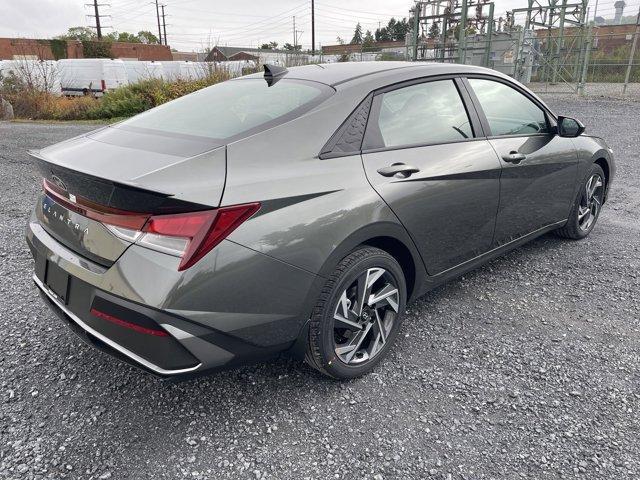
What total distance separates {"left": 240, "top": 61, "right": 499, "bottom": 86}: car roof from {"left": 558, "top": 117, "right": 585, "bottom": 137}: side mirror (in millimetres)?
1060

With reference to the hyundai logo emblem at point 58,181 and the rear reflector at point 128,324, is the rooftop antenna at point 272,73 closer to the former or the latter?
the hyundai logo emblem at point 58,181

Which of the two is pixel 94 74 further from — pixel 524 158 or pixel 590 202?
pixel 524 158

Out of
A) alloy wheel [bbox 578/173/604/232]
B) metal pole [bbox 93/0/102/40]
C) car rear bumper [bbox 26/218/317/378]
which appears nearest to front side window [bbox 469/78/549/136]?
alloy wheel [bbox 578/173/604/232]

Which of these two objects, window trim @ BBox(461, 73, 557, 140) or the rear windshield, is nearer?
the rear windshield

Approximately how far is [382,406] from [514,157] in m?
2.01

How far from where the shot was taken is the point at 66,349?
275cm

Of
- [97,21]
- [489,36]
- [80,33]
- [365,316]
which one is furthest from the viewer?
[80,33]

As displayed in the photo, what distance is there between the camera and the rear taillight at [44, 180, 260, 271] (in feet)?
5.96

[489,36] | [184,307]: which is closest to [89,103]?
[489,36]

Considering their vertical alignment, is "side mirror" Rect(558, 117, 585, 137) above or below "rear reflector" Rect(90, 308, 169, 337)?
above

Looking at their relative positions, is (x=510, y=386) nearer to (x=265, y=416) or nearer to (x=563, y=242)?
(x=265, y=416)

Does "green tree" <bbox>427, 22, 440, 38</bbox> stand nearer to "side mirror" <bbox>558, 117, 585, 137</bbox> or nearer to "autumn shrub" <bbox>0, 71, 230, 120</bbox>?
"autumn shrub" <bbox>0, 71, 230, 120</bbox>

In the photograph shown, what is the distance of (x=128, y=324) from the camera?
1880mm

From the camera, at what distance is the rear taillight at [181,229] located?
5.96ft
